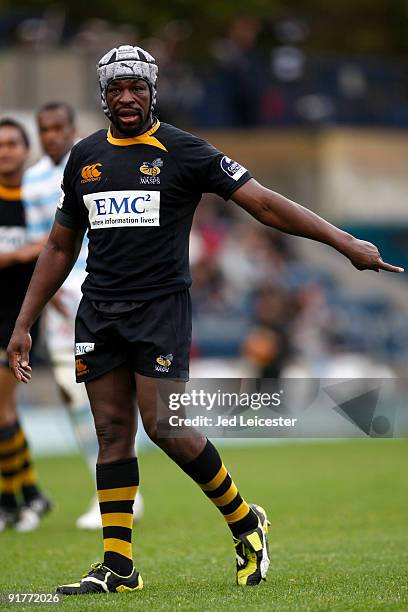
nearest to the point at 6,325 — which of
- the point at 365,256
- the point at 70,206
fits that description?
the point at 70,206

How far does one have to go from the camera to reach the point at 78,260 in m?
9.43

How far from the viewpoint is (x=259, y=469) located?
1348 cm

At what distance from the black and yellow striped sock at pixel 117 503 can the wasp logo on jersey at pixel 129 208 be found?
114 centimetres

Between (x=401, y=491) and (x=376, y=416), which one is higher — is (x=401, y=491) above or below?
below

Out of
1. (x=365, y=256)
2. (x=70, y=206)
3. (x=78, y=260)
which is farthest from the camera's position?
(x=78, y=260)

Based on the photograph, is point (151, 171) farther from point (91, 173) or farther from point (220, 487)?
point (220, 487)

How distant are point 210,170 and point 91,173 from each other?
1.82 feet

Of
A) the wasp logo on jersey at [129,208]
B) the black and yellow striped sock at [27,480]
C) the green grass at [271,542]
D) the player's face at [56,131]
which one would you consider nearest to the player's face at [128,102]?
the wasp logo on jersey at [129,208]

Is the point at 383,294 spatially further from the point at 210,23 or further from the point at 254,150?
the point at 210,23

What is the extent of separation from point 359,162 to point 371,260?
2181 cm

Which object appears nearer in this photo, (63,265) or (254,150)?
(63,265)

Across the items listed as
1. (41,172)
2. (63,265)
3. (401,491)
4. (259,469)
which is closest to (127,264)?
(63,265)

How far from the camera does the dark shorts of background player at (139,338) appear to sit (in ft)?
19.6

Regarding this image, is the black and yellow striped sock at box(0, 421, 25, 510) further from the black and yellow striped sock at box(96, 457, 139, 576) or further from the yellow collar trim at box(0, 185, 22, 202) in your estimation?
the black and yellow striped sock at box(96, 457, 139, 576)
